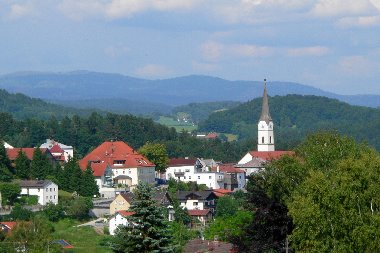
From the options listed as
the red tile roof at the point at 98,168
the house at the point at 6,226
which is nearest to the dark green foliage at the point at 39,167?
the red tile roof at the point at 98,168

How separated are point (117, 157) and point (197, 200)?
11.2 meters

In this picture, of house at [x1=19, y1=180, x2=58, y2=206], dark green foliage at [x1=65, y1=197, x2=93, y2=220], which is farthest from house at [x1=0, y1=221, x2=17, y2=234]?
house at [x1=19, y1=180, x2=58, y2=206]

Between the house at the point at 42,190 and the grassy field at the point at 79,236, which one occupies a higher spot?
the house at the point at 42,190

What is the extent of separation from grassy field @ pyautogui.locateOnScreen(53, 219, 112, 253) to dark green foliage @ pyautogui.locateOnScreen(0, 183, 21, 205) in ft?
14.4

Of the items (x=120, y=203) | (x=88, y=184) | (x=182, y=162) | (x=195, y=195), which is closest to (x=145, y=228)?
(x=120, y=203)

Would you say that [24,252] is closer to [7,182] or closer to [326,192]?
[326,192]

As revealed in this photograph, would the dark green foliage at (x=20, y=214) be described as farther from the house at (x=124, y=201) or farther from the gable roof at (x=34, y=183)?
the gable roof at (x=34, y=183)

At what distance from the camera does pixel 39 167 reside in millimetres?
69000

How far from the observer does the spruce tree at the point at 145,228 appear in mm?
20688

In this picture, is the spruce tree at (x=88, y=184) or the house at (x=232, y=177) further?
the house at (x=232, y=177)

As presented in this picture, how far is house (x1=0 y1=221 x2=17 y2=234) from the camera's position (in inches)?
1887

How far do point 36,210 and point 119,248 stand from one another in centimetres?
3937

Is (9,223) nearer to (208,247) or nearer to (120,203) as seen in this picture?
(120,203)

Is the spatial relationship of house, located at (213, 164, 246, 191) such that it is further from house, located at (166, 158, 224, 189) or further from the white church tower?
the white church tower
